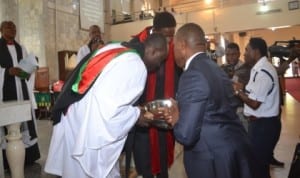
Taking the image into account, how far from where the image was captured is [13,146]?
103 inches

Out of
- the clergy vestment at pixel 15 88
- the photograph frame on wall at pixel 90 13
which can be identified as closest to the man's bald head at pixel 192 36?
the clergy vestment at pixel 15 88

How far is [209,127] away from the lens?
1.51 metres

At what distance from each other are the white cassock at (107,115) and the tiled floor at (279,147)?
184 centimetres

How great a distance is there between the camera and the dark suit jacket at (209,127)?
1.44 meters

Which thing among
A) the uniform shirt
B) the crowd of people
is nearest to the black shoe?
the uniform shirt

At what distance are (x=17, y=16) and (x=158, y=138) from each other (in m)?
8.24

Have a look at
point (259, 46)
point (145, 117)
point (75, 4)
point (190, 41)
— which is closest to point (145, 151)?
point (145, 117)

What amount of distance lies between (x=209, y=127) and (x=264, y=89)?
1.24 m

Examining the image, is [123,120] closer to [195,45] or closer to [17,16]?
[195,45]

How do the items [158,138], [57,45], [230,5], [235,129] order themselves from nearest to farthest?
[235,129]
[158,138]
[57,45]
[230,5]

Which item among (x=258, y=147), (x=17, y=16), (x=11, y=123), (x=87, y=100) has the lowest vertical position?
(x=258, y=147)

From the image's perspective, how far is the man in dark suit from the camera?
145cm

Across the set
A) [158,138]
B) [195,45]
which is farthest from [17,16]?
[195,45]

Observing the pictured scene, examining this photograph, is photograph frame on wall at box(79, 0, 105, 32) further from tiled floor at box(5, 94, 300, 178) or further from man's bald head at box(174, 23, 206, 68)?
man's bald head at box(174, 23, 206, 68)
